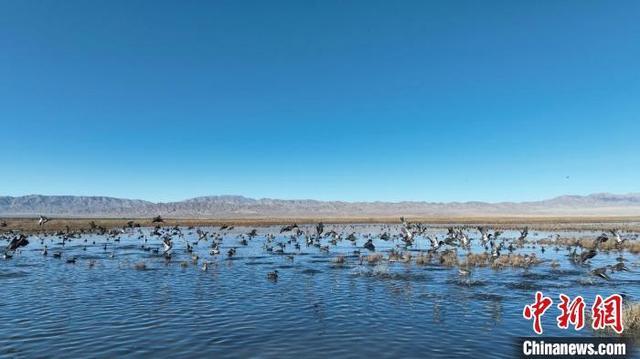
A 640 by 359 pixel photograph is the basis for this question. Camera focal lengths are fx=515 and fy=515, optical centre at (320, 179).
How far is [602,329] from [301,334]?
9.51 metres

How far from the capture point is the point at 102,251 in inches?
1783

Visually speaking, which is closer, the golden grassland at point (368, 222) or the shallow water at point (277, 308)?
the shallow water at point (277, 308)

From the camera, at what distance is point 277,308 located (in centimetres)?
2022

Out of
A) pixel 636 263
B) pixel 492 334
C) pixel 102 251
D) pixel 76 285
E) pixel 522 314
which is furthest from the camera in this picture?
pixel 102 251

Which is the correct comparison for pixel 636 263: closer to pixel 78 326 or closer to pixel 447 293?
pixel 447 293

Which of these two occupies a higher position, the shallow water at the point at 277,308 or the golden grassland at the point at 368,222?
the golden grassland at the point at 368,222

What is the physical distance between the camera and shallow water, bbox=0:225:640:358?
15.1 meters

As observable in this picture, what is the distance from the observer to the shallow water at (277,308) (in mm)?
15055

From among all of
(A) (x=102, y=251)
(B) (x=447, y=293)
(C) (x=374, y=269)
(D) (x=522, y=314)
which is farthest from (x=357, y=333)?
(A) (x=102, y=251)

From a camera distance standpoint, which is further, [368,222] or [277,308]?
[368,222]

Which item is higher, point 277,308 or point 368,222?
point 368,222

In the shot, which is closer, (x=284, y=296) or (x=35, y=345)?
(x=35, y=345)

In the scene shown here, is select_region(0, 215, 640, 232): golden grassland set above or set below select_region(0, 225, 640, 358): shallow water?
above

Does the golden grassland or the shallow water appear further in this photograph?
the golden grassland
